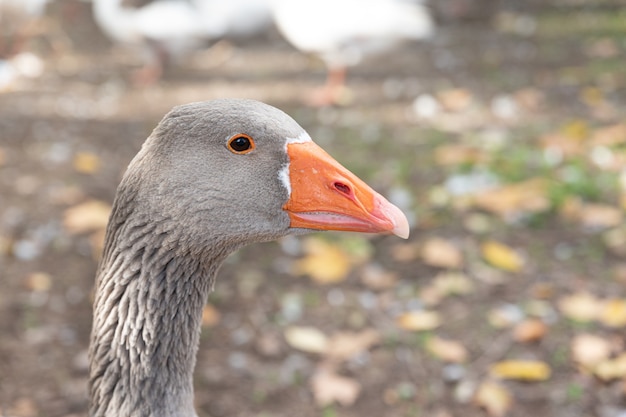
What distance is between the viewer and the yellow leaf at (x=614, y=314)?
383 cm

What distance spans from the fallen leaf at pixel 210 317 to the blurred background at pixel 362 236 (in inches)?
0.5

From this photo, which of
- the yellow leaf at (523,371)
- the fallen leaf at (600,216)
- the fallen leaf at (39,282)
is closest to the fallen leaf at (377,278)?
the yellow leaf at (523,371)

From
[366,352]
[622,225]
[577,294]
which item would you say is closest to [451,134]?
[622,225]

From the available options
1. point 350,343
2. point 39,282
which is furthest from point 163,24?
point 350,343

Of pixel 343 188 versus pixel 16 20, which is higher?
pixel 16 20

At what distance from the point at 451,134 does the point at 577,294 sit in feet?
8.45

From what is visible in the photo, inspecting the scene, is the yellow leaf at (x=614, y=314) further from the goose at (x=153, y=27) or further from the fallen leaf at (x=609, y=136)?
the goose at (x=153, y=27)

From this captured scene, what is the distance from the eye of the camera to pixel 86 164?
543cm

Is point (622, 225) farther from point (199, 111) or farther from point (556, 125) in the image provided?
point (199, 111)

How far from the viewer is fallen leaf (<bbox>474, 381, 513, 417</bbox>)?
3443 mm

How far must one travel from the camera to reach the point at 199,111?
82.7 inches

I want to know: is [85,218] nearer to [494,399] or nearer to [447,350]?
[447,350]

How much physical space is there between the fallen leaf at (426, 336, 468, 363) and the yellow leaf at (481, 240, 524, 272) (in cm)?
76

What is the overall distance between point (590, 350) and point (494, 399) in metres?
0.61
